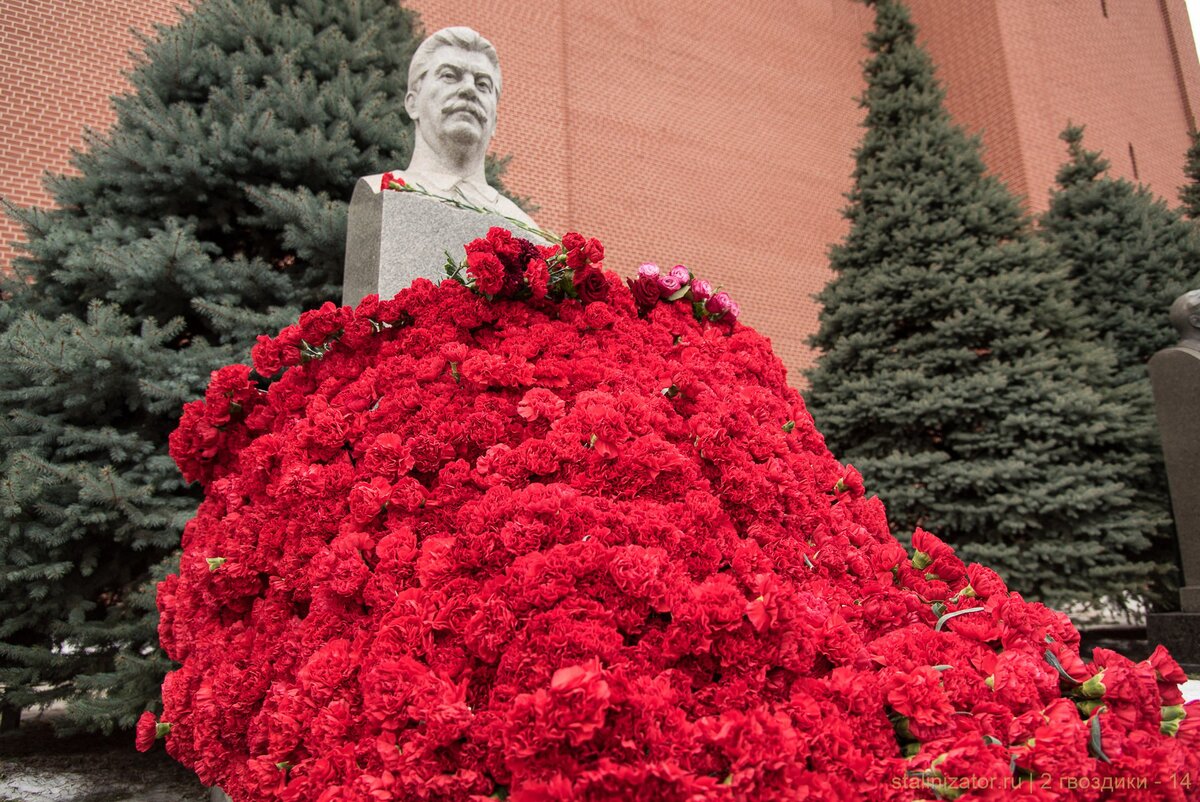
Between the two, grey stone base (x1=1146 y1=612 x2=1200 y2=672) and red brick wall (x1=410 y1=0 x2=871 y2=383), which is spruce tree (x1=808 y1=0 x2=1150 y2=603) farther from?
red brick wall (x1=410 y1=0 x2=871 y2=383)

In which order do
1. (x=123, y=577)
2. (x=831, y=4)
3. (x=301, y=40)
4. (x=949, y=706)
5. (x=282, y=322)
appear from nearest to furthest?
1. (x=949, y=706)
2. (x=123, y=577)
3. (x=282, y=322)
4. (x=301, y=40)
5. (x=831, y=4)

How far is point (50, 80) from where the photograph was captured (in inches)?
297

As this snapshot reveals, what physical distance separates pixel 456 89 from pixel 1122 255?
323 inches

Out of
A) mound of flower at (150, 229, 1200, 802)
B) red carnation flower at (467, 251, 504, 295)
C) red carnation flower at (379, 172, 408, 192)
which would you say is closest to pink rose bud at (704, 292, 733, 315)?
mound of flower at (150, 229, 1200, 802)

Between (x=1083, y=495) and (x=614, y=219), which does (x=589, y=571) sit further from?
(x=614, y=219)

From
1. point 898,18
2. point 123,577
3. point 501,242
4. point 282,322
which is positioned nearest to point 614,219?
point 898,18

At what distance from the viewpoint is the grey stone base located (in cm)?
539

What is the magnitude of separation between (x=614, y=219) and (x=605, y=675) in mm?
10361

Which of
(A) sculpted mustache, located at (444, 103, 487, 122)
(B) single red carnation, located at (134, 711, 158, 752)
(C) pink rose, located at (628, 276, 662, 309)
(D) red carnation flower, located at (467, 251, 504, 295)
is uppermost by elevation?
(A) sculpted mustache, located at (444, 103, 487, 122)

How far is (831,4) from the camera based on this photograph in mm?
14359

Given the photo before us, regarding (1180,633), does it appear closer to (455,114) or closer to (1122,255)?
(1122,255)

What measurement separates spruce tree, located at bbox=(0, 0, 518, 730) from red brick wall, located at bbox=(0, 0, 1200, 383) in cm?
494

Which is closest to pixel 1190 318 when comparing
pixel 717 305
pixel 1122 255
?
pixel 1122 255

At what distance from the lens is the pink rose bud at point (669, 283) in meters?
2.17
